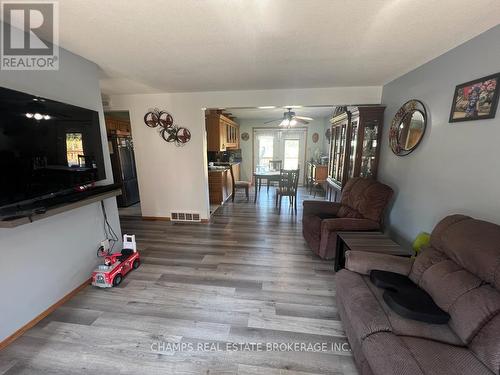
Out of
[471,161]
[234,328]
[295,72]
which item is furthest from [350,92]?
[234,328]

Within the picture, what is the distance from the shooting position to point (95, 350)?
1448 mm

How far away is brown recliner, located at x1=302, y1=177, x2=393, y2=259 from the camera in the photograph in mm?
2334

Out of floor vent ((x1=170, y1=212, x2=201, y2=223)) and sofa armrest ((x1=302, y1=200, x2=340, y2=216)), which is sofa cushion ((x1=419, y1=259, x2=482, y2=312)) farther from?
floor vent ((x1=170, y1=212, x2=201, y2=223))

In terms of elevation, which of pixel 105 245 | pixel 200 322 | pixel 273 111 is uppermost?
pixel 273 111

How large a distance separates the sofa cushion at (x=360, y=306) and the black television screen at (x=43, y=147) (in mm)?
2339

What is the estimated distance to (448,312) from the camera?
115 centimetres

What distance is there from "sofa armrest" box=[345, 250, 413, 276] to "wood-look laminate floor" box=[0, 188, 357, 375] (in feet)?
1.66

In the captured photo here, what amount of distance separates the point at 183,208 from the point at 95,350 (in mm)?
2538

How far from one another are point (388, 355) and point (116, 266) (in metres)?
2.35

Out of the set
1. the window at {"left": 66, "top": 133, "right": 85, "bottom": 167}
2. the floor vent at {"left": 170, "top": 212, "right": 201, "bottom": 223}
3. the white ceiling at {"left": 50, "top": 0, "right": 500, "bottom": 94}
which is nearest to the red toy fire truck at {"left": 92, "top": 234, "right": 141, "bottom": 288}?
the window at {"left": 66, "top": 133, "right": 85, "bottom": 167}

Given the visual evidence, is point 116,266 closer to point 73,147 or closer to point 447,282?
point 73,147

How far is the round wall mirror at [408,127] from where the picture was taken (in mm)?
2176

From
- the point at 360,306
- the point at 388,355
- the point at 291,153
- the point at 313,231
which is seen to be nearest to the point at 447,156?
the point at 313,231

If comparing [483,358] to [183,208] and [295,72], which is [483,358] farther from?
[183,208]
